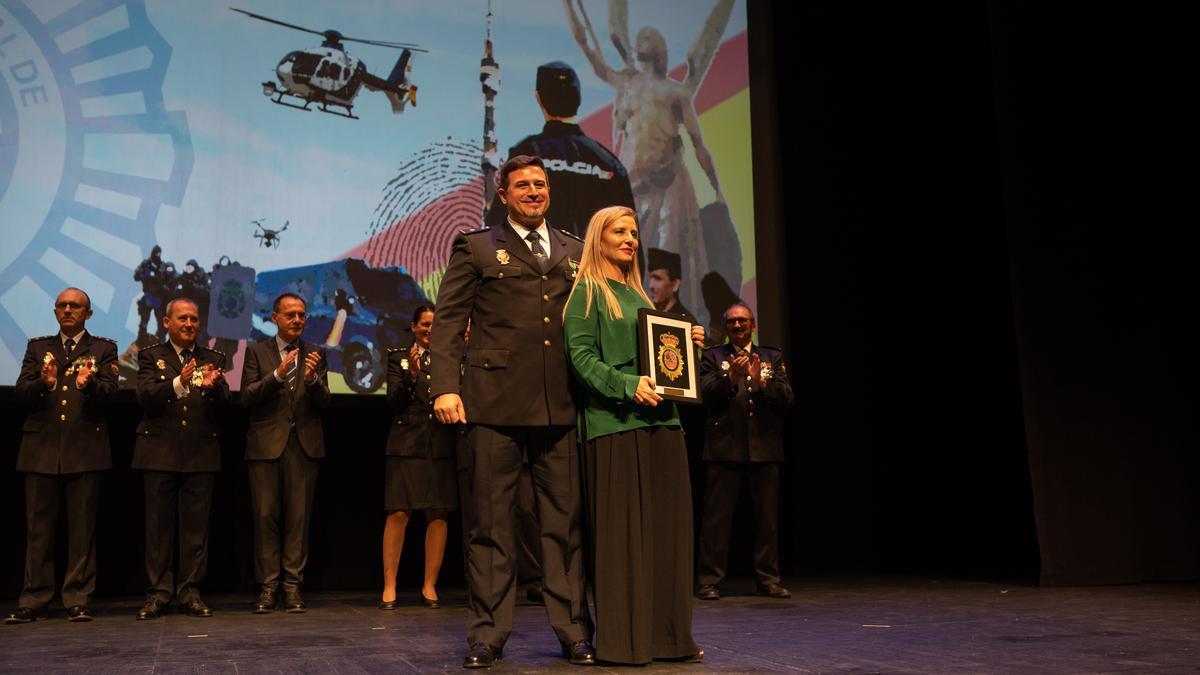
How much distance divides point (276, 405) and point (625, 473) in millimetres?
2706

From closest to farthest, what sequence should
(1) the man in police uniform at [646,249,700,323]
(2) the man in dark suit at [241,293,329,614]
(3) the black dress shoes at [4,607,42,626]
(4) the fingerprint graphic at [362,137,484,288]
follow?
1. (3) the black dress shoes at [4,607,42,626]
2. (2) the man in dark suit at [241,293,329,614]
3. (4) the fingerprint graphic at [362,137,484,288]
4. (1) the man in police uniform at [646,249,700,323]

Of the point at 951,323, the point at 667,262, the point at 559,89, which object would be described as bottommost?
the point at 951,323

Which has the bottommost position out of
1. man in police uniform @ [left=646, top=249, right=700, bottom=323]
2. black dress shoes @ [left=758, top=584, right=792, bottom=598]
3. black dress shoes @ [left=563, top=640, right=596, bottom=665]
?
black dress shoes @ [left=758, top=584, right=792, bottom=598]

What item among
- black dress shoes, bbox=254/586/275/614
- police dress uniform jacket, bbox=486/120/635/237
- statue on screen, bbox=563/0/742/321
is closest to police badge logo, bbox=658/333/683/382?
black dress shoes, bbox=254/586/275/614

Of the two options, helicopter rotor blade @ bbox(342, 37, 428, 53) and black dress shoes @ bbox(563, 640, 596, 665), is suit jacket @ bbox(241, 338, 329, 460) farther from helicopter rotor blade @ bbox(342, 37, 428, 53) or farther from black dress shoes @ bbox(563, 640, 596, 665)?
black dress shoes @ bbox(563, 640, 596, 665)

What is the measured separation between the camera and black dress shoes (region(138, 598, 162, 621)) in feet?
15.3

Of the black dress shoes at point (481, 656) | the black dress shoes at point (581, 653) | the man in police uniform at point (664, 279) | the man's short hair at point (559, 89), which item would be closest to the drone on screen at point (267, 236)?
the man's short hair at point (559, 89)

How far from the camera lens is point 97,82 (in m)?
5.36

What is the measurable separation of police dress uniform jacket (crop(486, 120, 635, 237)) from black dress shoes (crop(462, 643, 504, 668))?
136 inches

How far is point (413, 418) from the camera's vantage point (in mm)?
5336

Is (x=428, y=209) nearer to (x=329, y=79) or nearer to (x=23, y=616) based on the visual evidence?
(x=329, y=79)

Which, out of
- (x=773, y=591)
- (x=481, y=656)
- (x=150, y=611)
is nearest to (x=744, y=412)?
(x=773, y=591)

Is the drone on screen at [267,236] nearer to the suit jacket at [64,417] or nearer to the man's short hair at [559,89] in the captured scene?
the suit jacket at [64,417]

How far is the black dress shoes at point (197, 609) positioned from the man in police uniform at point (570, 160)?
9.32ft
